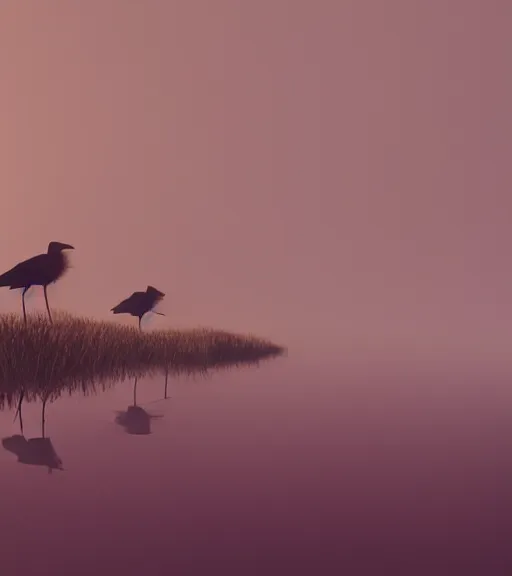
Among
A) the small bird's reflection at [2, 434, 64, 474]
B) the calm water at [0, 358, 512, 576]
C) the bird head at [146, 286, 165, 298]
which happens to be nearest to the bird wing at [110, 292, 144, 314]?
the bird head at [146, 286, 165, 298]

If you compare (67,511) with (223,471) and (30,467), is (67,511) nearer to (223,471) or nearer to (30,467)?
(30,467)

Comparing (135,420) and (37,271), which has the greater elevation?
(37,271)

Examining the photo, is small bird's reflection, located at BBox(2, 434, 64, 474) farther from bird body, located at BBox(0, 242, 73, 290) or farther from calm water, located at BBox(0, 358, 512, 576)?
bird body, located at BBox(0, 242, 73, 290)

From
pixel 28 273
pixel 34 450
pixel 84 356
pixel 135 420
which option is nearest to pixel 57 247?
pixel 28 273

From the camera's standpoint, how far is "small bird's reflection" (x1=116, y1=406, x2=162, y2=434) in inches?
165

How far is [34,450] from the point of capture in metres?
3.43

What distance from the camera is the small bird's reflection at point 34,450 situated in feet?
10.3

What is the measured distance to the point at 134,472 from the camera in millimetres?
3049

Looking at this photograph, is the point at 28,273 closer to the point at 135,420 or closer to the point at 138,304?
the point at 138,304

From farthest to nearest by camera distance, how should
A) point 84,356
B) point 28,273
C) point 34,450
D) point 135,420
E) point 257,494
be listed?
point 28,273 < point 84,356 < point 135,420 < point 34,450 < point 257,494

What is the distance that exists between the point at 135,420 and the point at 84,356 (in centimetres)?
210

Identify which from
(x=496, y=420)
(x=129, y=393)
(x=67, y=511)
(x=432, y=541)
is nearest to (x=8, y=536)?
(x=67, y=511)

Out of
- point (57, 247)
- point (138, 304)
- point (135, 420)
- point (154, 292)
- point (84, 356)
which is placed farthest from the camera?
point (154, 292)

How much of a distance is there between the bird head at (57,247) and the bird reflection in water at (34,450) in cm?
537
